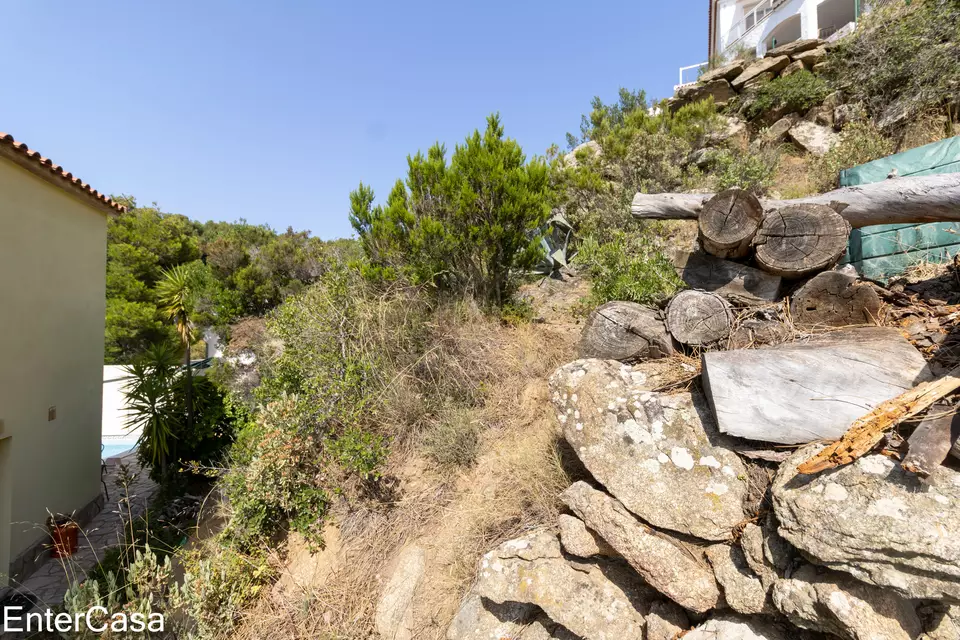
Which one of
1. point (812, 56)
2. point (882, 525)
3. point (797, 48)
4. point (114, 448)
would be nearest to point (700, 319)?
point (882, 525)

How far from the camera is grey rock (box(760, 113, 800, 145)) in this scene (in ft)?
31.0

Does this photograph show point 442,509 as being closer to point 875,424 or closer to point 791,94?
point 875,424

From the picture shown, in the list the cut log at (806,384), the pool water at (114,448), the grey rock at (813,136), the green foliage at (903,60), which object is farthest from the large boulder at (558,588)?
the pool water at (114,448)

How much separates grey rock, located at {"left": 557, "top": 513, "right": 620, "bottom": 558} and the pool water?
1185 centimetres

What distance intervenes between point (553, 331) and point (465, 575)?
3102mm

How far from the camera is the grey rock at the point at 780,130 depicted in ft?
31.0

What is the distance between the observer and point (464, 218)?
5.84 m

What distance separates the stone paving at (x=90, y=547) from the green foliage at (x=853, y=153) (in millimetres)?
9752

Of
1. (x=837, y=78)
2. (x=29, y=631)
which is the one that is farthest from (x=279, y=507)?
(x=837, y=78)

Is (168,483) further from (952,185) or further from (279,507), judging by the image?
(952,185)

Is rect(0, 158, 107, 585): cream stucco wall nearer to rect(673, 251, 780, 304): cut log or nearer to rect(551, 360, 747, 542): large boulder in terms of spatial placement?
rect(551, 360, 747, 542): large boulder

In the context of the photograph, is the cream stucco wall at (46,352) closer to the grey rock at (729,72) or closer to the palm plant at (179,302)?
the palm plant at (179,302)

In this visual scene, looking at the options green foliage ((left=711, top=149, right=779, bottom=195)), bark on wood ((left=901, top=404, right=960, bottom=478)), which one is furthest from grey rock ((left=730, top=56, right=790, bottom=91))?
bark on wood ((left=901, top=404, right=960, bottom=478))

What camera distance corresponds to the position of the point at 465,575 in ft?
9.88
